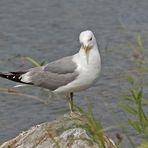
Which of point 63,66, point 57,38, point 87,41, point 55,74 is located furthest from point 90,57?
point 57,38

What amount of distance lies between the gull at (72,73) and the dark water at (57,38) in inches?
59.2

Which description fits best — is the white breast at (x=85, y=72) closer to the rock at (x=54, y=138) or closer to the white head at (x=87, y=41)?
the white head at (x=87, y=41)

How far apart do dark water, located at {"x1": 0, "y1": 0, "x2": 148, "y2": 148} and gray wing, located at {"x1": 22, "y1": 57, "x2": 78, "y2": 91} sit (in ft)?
4.91

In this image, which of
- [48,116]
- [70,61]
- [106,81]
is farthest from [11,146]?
[106,81]

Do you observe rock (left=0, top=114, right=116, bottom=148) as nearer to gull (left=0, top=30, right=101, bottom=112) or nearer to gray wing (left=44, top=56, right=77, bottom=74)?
gull (left=0, top=30, right=101, bottom=112)

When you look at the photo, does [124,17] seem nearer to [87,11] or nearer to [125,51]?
[87,11]

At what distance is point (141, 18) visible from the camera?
1184 cm

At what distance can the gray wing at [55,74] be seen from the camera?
21.2 feet

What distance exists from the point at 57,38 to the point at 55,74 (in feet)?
14.7

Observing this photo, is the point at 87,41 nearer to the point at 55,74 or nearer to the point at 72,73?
the point at 72,73

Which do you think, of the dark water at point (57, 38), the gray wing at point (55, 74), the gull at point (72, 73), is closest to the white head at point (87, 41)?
the gull at point (72, 73)

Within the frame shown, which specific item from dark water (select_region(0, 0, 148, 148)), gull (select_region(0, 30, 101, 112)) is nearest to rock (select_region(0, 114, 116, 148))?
gull (select_region(0, 30, 101, 112))

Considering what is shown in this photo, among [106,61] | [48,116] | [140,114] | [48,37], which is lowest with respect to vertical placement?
[140,114]

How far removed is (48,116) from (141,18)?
3.65 meters
